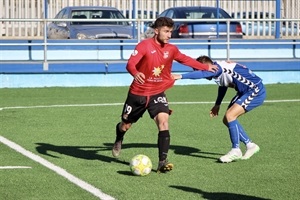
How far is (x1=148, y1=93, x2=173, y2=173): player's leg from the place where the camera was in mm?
10562

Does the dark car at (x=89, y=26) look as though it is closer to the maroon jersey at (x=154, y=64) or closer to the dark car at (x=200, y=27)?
the dark car at (x=200, y=27)

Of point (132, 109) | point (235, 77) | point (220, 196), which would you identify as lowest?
point (220, 196)

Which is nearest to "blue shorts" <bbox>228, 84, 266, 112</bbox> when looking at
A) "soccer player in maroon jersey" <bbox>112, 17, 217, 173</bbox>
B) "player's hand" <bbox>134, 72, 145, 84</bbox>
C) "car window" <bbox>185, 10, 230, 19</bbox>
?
"soccer player in maroon jersey" <bbox>112, 17, 217, 173</bbox>

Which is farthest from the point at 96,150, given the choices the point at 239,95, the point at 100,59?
the point at 100,59

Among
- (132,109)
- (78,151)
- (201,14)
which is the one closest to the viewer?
(132,109)

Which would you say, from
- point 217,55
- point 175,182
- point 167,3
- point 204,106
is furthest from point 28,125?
point 167,3

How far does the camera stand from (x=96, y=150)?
1262cm

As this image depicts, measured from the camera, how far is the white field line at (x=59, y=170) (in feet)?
30.2

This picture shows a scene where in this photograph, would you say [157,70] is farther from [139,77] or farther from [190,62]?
[139,77]

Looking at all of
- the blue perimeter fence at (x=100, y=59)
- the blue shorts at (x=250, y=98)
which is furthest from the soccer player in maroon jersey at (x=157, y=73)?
the blue perimeter fence at (x=100, y=59)

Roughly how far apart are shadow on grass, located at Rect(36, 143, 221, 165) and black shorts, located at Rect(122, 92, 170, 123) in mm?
695

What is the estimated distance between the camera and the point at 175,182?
9.97 m

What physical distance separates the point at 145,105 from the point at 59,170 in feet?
4.12

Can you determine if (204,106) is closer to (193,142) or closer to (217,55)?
(193,142)
